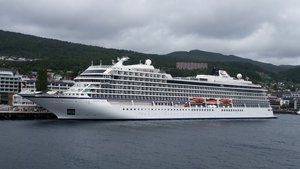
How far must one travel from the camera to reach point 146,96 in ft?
225

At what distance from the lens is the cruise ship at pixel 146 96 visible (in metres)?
61.9

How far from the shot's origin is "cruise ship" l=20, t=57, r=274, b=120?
61.9m

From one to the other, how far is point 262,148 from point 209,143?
4977 millimetres

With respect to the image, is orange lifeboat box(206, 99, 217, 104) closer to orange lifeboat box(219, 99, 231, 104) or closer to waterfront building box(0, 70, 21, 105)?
orange lifeboat box(219, 99, 231, 104)

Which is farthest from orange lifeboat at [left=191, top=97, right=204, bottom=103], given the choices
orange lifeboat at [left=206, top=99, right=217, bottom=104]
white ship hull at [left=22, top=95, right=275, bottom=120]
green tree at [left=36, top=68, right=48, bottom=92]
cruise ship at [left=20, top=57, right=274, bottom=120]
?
green tree at [left=36, top=68, right=48, bottom=92]

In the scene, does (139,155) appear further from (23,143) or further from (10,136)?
(10,136)

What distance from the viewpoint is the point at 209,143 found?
46.1m

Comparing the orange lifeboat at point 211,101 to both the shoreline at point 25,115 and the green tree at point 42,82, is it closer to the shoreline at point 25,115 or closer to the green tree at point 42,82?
the shoreline at point 25,115

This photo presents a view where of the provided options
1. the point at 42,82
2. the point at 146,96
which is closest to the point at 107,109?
the point at 146,96

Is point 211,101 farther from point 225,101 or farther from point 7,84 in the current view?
point 7,84

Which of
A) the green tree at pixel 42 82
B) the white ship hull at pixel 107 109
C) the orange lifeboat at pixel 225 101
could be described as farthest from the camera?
the green tree at pixel 42 82

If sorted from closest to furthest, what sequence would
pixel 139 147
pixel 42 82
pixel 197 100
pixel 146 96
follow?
pixel 139 147 < pixel 146 96 < pixel 197 100 < pixel 42 82

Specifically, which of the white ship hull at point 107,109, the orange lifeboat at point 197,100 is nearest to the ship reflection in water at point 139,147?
the white ship hull at point 107,109

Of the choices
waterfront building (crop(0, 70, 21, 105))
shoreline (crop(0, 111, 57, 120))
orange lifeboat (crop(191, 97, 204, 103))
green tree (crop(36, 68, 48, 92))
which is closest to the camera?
shoreline (crop(0, 111, 57, 120))
